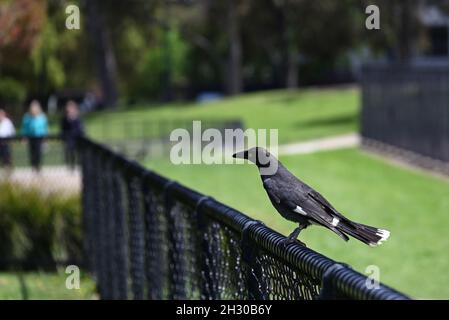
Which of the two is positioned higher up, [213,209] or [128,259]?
[213,209]

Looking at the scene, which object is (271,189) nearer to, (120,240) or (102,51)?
(120,240)

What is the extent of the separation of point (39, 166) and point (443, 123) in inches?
451

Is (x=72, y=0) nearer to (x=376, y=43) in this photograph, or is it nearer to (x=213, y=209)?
(x=376, y=43)

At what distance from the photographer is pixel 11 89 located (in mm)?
69750

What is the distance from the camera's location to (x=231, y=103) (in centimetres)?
5638

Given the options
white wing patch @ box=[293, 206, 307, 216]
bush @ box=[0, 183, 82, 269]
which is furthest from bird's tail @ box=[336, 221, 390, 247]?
bush @ box=[0, 183, 82, 269]

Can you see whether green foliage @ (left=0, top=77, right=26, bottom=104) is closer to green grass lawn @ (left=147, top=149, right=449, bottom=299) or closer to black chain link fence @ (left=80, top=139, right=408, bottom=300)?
green grass lawn @ (left=147, top=149, right=449, bottom=299)

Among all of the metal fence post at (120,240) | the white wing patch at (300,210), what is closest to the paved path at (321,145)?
the metal fence post at (120,240)

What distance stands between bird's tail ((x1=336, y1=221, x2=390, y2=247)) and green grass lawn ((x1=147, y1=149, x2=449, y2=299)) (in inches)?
262

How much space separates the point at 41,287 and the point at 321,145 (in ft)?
72.0

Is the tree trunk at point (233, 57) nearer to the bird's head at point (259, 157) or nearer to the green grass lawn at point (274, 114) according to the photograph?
the green grass lawn at point (274, 114)

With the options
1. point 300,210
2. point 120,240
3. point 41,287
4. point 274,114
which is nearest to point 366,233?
point 300,210
